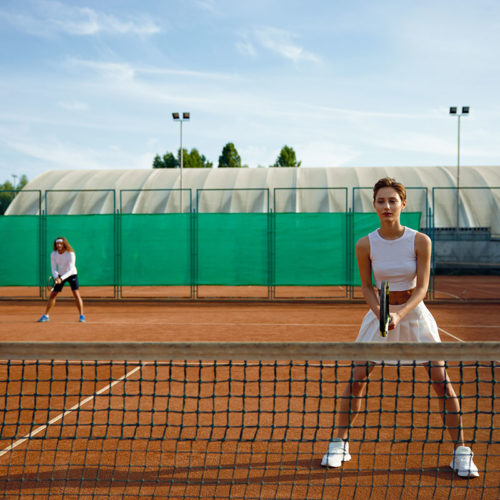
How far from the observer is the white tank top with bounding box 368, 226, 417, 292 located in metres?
3.01

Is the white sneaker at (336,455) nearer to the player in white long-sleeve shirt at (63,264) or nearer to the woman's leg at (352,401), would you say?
the woman's leg at (352,401)

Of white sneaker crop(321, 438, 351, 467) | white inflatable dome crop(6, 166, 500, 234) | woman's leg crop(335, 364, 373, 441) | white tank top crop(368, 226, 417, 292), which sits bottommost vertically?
white sneaker crop(321, 438, 351, 467)

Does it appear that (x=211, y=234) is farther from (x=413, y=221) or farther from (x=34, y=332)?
(x=34, y=332)

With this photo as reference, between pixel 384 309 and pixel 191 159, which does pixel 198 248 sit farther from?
pixel 191 159

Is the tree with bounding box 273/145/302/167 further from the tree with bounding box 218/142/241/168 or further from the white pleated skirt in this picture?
the white pleated skirt

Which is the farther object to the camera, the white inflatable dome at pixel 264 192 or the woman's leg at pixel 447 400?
the white inflatable dome at pixel 264 192

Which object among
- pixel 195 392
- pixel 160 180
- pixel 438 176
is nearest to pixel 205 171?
pixel 160 180

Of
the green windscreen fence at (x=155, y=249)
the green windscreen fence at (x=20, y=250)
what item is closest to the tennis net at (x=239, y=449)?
the green windscreen fence at (x=155, y=249)

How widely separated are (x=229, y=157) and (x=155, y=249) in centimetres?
4115

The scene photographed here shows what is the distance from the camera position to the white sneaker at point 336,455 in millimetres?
2992

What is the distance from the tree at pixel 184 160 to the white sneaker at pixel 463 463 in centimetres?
5206

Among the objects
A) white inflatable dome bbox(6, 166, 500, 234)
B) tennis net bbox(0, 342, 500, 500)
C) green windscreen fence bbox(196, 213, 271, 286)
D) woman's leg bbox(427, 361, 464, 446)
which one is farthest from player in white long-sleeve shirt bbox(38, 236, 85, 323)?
white inflatable dome bbox(6, 166, 500, 234)

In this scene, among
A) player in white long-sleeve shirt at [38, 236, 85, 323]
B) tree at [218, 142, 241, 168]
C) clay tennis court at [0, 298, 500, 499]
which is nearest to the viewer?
clay tennis court at [0, 298, 500, 499]

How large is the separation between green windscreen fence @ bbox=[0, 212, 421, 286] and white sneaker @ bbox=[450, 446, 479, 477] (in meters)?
9.56
